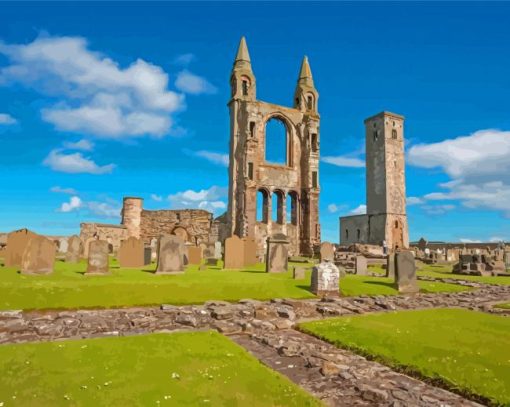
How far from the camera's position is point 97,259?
13.2 metres

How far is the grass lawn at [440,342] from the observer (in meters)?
5.04

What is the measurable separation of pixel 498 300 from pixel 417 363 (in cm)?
925

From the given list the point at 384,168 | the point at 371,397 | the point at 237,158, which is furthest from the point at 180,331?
the point at 384,168

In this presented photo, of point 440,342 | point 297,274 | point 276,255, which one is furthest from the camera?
point 276,255

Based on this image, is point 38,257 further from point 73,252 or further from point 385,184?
point 385,184

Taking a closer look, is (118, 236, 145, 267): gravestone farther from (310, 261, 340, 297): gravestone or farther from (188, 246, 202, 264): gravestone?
(310, 261, 340, 297): gravestone

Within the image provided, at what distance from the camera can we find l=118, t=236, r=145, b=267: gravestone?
17.4m

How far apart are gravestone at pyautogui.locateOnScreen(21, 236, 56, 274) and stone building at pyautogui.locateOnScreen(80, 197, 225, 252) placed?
19.4 metres

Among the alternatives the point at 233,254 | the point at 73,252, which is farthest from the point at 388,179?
the point at 73,252

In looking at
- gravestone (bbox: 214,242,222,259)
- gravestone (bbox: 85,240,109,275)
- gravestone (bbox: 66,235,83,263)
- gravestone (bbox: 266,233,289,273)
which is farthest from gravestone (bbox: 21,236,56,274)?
gravestone (bbox: 214,242,222,259)

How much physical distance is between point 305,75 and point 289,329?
1309 inches

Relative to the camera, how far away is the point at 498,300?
12.8 metres

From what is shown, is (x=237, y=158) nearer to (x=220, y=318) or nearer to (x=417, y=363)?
(x=220, y=318)

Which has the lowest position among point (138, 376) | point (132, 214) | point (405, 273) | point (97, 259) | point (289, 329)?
point (289, 329)
